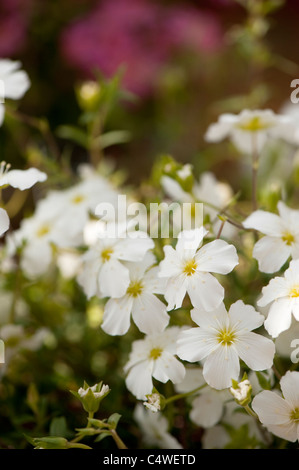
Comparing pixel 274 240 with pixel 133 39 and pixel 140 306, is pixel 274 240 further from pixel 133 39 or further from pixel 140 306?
pixel 133 39

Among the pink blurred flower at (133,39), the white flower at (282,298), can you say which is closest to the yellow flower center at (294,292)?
the white flower at (282,298)

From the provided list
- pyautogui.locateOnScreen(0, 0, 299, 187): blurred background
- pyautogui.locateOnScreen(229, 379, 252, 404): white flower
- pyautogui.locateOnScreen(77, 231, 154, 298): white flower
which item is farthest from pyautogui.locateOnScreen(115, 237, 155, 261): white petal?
pyautogui.locateOnScreen(0, 0, 299, 187): blurred background

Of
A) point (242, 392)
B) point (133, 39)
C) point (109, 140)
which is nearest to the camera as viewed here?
point (242, 392)

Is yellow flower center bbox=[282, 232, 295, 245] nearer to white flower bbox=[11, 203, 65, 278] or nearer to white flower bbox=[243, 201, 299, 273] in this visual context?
Result: white flower bbox=[243, 201, 299, 273]

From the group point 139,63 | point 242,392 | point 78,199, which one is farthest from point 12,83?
point 139,63

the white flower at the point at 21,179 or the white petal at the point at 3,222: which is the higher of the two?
the white flower at the point at 21,179

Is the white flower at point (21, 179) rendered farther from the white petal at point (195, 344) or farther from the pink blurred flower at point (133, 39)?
the pink blurred flower at point (133, 39)

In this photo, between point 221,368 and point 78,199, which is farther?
point 78,199
